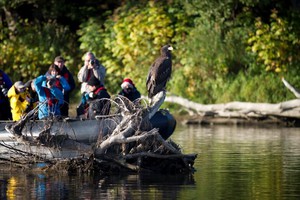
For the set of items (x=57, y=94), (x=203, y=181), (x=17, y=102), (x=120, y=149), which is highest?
(x=57, y=94)

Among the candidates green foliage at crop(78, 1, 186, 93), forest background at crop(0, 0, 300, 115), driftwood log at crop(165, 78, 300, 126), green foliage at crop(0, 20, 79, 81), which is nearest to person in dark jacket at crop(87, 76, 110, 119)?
driftwood log at crop(165, 78, 300, 126)

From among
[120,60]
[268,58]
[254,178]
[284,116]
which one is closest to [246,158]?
[254,178]

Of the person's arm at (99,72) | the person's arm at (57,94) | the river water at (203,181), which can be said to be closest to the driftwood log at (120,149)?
the river water at (203,181)

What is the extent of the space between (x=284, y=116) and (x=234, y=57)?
175 inches

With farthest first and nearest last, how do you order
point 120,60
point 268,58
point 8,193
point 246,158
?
point 120,60, point 268,58, point 246,158, point 8,193

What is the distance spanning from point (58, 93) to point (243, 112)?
34.0 feet

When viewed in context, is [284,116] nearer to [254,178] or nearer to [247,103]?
[247,103]

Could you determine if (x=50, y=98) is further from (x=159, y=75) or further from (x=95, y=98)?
(x=159, y=75)

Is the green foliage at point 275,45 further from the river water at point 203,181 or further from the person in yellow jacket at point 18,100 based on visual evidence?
the person in yellow jacket at point 18,100

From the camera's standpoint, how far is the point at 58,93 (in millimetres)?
19828

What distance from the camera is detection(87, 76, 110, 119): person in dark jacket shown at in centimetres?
1938

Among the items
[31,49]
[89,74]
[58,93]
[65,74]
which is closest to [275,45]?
[31,49]

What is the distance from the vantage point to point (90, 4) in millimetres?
37469

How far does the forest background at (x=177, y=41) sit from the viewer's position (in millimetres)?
32062
